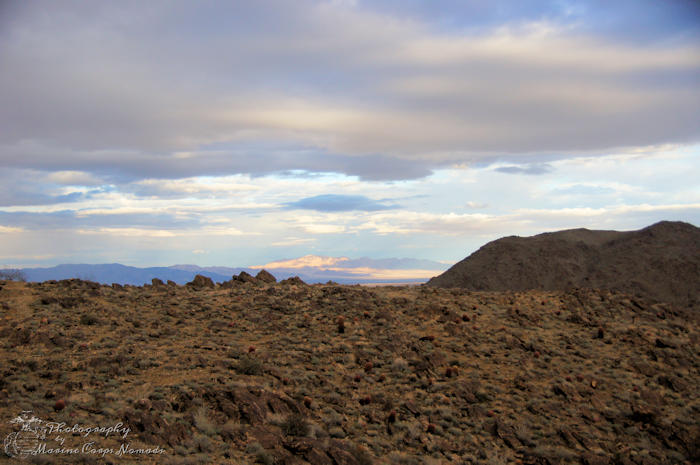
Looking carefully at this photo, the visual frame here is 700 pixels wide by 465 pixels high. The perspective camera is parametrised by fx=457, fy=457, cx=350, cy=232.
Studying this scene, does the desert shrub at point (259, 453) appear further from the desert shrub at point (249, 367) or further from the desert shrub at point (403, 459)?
the desert shrub at point (249, 367)

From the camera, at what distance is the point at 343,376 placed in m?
17.0

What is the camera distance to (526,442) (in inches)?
573

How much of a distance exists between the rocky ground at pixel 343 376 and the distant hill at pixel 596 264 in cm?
2489

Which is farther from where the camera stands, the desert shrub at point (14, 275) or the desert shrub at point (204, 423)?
the desert shrub at point (14, 275)

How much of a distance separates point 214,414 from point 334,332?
8661mm

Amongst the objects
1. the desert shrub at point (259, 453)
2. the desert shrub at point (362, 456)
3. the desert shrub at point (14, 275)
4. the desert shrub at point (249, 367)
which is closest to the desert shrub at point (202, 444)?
the desert shrub at point (259, 453)

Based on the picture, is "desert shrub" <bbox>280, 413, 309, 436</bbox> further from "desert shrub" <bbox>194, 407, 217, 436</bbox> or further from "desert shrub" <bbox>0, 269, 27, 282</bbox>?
"desert shrub" <bbox>0, 269, 27, 282</bbox>

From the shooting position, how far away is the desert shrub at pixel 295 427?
1287 centimetres

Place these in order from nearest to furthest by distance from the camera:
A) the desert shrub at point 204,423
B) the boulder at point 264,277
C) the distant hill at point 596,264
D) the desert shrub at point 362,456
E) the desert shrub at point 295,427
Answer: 1. the desert shrub at point 362,456
2. the desert shrub at point 204,423
3. the desert shrub at point 295,427
4. the boulder at point 264,277
5. the distant hill at point 596,264

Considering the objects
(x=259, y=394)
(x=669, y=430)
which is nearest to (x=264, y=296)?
(x=259, y=394)

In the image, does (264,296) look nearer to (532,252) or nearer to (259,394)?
(259,394)
